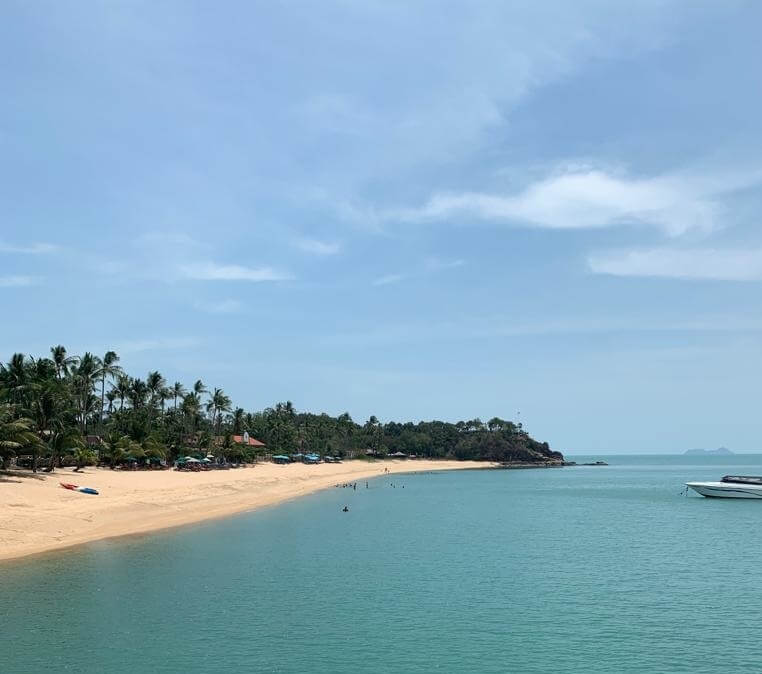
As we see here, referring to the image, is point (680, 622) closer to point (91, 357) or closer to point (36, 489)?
point (36, 489)

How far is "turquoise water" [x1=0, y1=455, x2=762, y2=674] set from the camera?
22266mm

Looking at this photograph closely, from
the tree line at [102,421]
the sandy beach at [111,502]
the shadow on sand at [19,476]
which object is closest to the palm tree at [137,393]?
the tree line at [102,421]

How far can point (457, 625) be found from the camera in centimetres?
2644

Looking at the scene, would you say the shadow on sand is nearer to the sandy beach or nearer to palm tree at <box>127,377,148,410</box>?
the sandy beach

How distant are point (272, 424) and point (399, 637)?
6248 inches

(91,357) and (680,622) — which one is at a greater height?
(91,357)

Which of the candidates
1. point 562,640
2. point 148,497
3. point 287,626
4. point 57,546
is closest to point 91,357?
point 148,497

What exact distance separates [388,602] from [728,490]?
77.0m

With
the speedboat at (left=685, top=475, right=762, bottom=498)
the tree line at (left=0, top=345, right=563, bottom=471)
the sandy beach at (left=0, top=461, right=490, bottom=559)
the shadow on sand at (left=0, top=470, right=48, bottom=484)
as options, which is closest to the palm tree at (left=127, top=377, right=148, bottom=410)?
the tree line at (left=0, top=345, right=563, bottom=471)

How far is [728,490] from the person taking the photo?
90812mm

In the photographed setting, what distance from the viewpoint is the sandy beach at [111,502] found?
43781 millimetres

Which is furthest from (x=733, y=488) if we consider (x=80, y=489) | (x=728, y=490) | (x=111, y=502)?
(x=80, y=489)

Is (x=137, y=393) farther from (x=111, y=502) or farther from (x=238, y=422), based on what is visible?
(x=111, y=502)

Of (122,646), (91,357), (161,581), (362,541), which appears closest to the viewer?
(122,646)
